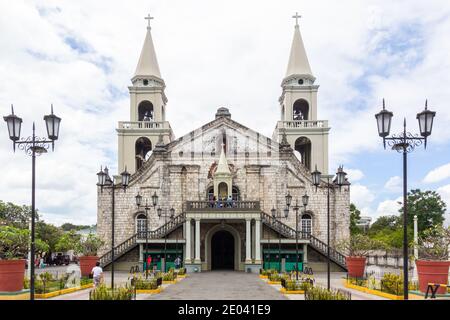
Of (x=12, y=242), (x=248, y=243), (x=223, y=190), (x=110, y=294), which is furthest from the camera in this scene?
(x=223, y=190)

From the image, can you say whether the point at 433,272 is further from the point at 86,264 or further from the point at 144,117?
the point at 144,117

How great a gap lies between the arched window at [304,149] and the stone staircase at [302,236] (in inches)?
361

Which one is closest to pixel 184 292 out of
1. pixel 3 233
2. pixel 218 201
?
pixel 3 233

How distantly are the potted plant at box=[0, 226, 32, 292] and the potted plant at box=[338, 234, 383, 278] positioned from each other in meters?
17.6

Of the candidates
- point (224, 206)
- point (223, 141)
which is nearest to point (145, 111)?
point (223, 141)

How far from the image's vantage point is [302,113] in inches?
2023

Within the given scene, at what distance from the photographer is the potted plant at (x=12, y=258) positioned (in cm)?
1872

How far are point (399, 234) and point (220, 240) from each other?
3114 centimetres

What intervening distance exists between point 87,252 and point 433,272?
784 inches

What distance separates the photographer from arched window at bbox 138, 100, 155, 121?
1971 inches

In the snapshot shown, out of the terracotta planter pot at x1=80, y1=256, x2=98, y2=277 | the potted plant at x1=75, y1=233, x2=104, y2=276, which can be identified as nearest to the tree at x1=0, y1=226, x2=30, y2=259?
the terracotta planter pot at x1=80, y1=256, x2=98, y2=277

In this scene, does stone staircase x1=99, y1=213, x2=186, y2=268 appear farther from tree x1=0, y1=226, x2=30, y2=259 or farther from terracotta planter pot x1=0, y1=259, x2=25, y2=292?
terracotta planter pot x1=0, y1=259, x2=25, y2=292

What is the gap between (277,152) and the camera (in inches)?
1753
